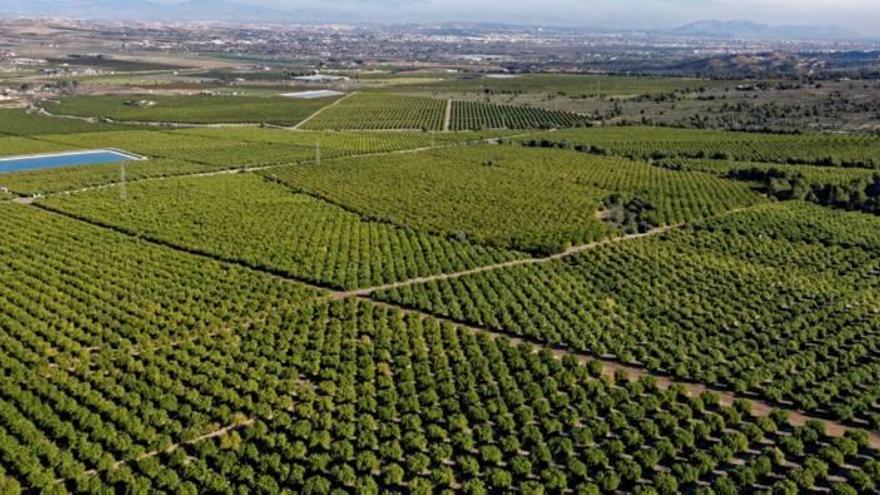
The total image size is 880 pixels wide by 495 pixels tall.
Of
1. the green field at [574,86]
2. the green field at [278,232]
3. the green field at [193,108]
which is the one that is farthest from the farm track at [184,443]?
the green field at [574,86]

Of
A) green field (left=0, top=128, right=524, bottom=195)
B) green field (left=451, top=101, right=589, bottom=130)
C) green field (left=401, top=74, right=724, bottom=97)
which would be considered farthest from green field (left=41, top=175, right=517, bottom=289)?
green field (left=401, top=74, right=724, bottom=97)

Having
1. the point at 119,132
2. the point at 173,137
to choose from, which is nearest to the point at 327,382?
the point at 173,137

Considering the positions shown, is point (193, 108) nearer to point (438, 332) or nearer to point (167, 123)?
point (167, 123)

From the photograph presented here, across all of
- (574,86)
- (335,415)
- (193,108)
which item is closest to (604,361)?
(335,415)

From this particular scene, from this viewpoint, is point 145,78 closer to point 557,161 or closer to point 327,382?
point 557,161

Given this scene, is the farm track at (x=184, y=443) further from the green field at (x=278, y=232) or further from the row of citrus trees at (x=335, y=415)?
the green field at (x=278, y=232)
